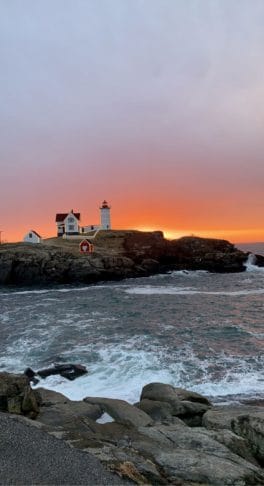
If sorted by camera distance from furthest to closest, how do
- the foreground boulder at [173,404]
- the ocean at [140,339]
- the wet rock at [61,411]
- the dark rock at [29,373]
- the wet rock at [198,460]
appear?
1. the dark rock at [29,373]
2. the ocean at [140,339]
3. the foreground boulder at [173,404]
4. the wet rock at [61,411]
5. the wet rock at [198,460]

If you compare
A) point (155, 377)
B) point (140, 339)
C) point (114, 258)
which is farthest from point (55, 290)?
point (155, 377)

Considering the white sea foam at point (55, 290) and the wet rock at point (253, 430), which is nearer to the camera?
the wet rock at point (253, 430)

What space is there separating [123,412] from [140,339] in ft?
47.5

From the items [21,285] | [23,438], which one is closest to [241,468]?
[23,438]

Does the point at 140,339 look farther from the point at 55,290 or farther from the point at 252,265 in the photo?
the point at 252,265

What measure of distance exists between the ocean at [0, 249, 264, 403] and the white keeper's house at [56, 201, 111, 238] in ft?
164

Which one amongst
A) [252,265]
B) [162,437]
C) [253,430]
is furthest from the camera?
[252,265]

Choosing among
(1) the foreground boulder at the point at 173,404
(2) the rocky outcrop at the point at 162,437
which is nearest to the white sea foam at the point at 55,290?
(1) the foreground boulder at the point at 173,404

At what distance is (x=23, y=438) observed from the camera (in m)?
9.47

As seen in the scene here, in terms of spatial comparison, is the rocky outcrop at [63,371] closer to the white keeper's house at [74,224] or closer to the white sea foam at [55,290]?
the white sea foam at [55,290]

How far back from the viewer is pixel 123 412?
1378cm

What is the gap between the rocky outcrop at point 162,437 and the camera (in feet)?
28.7

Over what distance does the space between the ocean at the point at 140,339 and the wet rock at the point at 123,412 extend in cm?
370

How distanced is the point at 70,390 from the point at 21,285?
49563 millimetres
